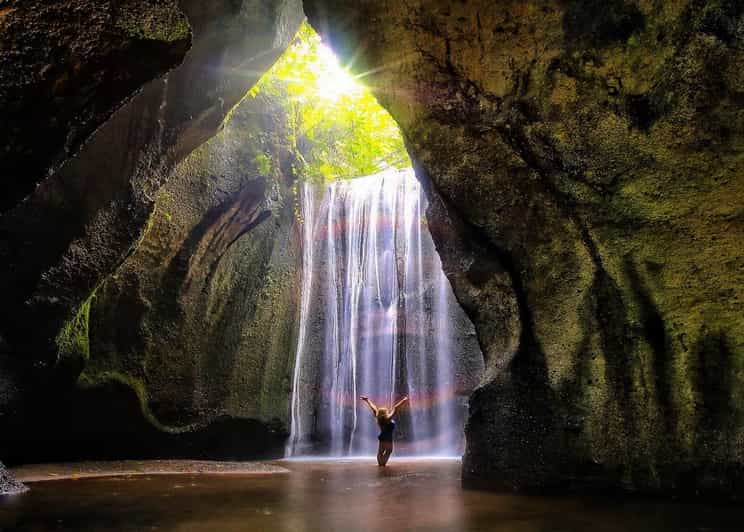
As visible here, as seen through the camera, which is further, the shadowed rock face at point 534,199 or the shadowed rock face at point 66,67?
the shadowed rock face at point 534,199

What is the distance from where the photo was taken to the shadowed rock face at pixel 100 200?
22.2ft

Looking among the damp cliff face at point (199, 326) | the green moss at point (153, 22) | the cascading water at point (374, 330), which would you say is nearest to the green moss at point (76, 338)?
the damp cliff face at point (199, 326)

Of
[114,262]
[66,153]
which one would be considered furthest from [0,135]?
[114,262]

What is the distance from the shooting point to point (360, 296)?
13742 millimetres

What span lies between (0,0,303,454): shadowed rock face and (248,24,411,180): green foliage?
2.54 m

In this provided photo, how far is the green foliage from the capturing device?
11.4 meters

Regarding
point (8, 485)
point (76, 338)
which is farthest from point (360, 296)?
point (8, 485)

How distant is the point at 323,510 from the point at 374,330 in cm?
928

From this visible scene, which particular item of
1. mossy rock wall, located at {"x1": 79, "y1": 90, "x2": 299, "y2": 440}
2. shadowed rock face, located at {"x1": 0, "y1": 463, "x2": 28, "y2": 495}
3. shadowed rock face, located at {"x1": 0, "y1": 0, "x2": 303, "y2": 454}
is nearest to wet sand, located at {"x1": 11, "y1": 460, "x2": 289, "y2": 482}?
shadowed rock face, located at {"x1": 0, "y1": 0, "x2": 303, "y2": 454}

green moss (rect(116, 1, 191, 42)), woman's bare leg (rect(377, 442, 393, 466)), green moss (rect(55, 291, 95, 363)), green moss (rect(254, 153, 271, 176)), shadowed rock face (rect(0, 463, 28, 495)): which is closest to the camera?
green moss (rect(116, 1, 191, 42))

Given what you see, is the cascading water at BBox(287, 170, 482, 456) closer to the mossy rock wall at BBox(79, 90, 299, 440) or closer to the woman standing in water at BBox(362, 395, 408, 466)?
the mossy rock wall at BBox(79, 90, 299, 440)

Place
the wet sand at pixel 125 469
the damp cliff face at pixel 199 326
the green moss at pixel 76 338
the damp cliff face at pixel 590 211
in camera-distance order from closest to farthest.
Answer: the damp cliff face at pixel 590 211 → the wet sand at pixel 125 469 → the green moss at pixel 76 338 → the damp cliff face at pixel 199 326

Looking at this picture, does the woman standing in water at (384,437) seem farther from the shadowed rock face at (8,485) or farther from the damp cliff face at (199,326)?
the shadowed rock face at (8,485)

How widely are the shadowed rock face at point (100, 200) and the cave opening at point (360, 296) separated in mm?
3424
